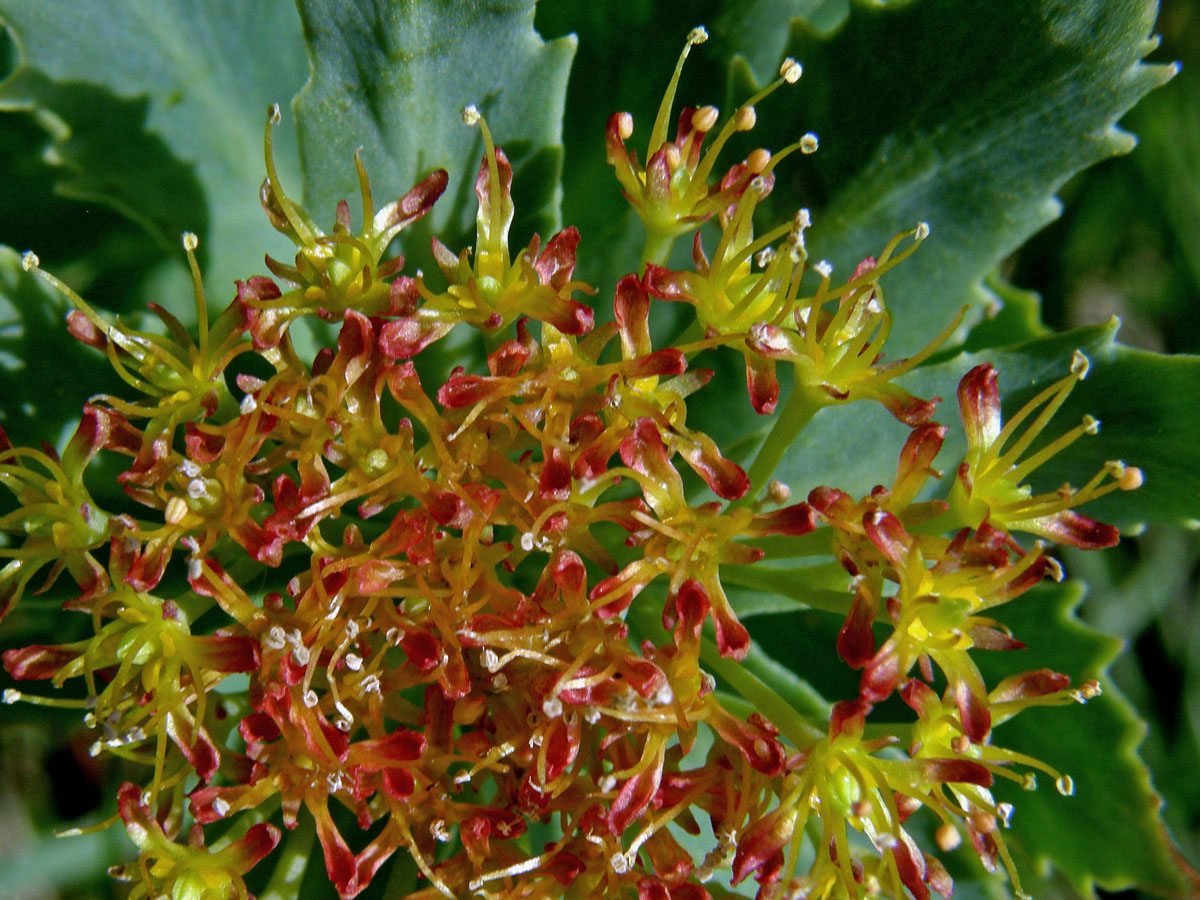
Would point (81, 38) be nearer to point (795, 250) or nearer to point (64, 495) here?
point (64, 495)

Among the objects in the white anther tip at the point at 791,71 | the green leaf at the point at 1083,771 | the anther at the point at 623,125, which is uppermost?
the white anther tip at the point at 791,71

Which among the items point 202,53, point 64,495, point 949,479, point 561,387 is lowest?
point 949,479

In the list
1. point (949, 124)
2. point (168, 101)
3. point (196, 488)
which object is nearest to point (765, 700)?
point (196, 488)

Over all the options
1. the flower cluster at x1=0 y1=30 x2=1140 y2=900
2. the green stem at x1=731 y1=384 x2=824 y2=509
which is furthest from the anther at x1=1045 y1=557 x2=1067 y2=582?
the green stem at x1=731 y1=384 x2=824 y2=509

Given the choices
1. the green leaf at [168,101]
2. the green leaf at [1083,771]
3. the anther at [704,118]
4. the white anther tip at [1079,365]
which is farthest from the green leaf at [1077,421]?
the green leaf at [168,101]

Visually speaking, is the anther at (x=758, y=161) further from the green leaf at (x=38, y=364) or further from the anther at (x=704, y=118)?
the green leaf at (x=38, y=364)

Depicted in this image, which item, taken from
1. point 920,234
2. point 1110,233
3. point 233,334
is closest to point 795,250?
point 920,234
